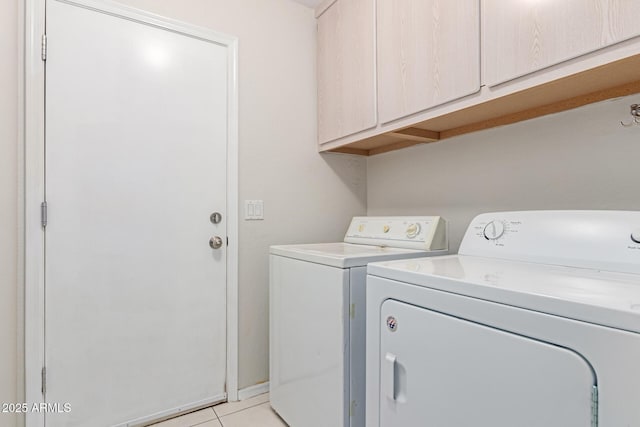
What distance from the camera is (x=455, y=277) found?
0.84 m

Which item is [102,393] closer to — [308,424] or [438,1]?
[308,424]

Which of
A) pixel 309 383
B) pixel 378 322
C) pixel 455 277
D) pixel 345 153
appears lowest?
pixel 309 383

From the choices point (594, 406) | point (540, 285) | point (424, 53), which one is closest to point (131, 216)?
point (424, 53)

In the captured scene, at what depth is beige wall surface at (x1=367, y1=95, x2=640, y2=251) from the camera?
3.92 feet

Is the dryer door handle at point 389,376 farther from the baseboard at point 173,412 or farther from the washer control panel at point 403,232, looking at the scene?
the baseboard at point 173,412

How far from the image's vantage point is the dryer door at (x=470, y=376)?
24.4 inches

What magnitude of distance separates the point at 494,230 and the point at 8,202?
194cm

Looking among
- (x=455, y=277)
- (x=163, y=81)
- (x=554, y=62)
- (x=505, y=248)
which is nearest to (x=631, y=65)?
(x=554, y=62)

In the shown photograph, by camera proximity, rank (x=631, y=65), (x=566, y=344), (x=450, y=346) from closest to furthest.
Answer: (x=566, y=344)
(x=450, y=346)
(x=631, y=65)

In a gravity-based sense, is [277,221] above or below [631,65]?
below

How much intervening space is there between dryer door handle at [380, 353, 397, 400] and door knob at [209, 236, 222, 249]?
1.11m

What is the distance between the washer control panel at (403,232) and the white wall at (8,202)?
158 centimetres

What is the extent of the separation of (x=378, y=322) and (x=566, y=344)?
0.50m

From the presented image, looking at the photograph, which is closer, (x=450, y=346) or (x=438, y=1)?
(x=450, y=346)
